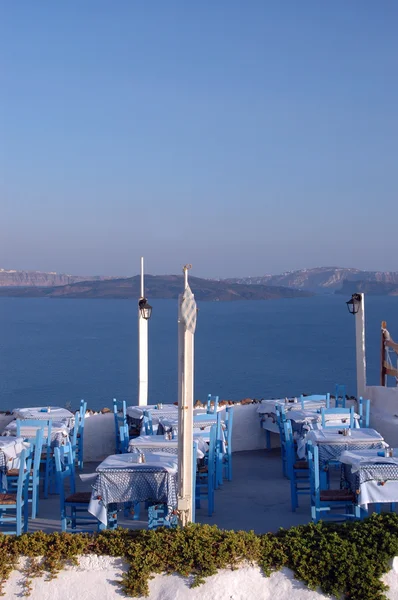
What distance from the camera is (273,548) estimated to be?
4898mm

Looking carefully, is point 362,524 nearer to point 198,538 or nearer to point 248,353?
point 198,538

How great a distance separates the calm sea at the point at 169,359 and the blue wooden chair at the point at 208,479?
46.2 metres

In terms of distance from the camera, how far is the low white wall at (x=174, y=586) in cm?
475

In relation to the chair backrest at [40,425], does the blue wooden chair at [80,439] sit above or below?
below

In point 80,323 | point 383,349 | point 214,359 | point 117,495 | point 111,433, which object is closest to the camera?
point 117,495

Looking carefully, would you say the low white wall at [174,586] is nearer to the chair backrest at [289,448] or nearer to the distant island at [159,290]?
the chair backrest at [289,448]

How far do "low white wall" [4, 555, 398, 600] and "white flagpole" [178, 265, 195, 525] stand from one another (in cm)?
63

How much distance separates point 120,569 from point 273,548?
3.27ft

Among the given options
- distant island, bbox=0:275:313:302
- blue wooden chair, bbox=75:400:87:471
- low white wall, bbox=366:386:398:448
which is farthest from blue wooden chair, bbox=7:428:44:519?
distant island, bbox=0:275:313:302

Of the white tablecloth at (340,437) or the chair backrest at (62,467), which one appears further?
the white tablecloth at (340,437)

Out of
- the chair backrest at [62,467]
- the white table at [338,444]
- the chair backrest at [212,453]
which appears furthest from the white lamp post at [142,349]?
the chair backrest at [62,467]

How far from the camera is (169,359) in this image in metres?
77.0

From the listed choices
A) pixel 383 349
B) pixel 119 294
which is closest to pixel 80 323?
pixel 119 294

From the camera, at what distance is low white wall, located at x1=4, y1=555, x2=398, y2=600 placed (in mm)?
4750
